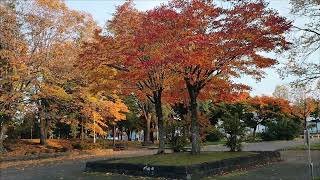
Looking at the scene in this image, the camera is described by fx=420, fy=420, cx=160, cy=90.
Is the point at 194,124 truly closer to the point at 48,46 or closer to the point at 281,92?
the point at 48,46

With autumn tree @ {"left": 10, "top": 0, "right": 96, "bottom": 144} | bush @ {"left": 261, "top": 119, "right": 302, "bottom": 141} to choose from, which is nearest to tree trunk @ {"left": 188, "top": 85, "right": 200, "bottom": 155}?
autumn tree @ {"left": 10, "top": 0, "right": 96, "bottom": 144}

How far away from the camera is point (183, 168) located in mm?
15625

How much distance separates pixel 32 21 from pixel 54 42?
7.78ft

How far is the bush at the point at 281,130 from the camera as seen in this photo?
49750 mm

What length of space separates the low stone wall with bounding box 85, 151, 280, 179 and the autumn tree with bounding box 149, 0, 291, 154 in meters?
4.26

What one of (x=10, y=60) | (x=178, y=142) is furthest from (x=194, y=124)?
(x=10, y=60)

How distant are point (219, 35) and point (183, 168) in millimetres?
6160

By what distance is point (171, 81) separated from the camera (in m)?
21.8

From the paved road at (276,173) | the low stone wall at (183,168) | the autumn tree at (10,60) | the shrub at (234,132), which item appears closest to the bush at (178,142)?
the shrub at (234,132)

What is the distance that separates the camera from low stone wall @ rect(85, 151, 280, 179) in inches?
618

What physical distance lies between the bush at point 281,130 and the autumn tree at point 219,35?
31932 millimetres

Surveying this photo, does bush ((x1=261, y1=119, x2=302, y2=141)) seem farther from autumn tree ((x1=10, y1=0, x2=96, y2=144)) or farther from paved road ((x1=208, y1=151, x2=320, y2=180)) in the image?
paved road ((x1=208, y1=151, x2=320, y2=180))

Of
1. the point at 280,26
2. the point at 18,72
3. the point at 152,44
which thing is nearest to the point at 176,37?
the point at 152,44

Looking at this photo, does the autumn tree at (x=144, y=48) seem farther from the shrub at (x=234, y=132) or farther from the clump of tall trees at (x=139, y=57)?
the shrub at (x=234, y=132)
